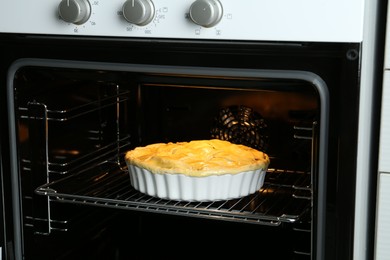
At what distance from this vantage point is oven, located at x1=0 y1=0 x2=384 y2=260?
1.32m

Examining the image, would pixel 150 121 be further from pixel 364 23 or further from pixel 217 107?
pixel 364 23

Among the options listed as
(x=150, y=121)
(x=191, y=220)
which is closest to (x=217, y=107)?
(x=150, y=121)

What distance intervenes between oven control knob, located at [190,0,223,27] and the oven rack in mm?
383

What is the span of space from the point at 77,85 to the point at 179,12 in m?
0.44

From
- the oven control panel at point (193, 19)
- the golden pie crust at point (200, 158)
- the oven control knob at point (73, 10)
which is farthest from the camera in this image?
the golden pie crust at point (200, 158)

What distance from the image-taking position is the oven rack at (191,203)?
4.91 feet

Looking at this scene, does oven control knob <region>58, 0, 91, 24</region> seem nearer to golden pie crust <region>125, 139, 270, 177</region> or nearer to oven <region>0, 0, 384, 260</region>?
oven <region>0, 0, 384, 260</region>

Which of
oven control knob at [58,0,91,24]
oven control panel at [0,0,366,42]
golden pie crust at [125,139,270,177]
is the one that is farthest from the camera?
golden pie crust at [125,139,270,177]

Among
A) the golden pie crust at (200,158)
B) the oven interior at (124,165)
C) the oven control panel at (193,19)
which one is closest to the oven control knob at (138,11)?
the oven control panel at (193,19)

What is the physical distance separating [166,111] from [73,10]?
1.50ft

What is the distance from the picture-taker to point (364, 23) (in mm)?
1279

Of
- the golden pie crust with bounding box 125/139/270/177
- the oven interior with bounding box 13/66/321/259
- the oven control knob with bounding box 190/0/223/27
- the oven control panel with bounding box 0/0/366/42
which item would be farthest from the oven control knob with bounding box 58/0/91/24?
the golden pie crust with bounding box 125/139/270/177

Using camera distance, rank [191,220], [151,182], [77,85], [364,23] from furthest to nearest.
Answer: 1. [191,220]
2. [77,85]
3. [151,182]
4. [364,23]

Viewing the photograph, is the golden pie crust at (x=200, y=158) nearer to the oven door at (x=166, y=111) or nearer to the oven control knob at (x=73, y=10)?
the oven door at (x=166, y=111)
